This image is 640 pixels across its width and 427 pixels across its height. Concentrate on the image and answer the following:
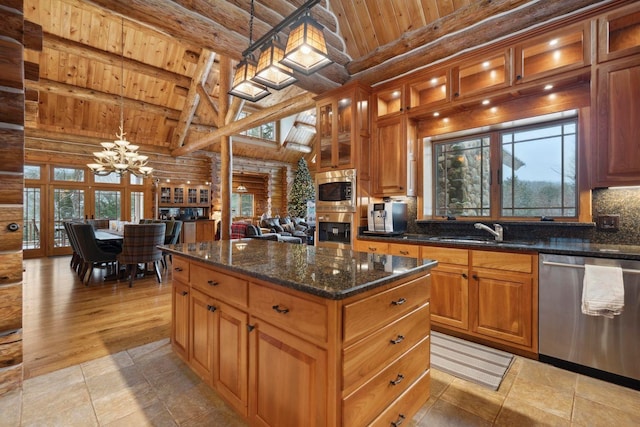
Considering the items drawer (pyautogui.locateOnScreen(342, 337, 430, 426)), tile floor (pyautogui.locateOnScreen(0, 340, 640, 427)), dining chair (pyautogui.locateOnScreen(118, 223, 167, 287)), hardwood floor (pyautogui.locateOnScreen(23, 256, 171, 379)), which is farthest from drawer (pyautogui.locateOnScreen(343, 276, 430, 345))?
dining chair (pyautogui.locateOnScreen(118, 223, 167, 287))

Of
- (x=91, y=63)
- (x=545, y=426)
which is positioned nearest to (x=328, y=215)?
(x=545, y=426)

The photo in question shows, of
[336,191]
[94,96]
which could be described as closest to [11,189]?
[336,191]

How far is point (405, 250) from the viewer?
3041 mm

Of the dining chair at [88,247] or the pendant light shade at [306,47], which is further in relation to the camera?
the dining chair at [88,247]

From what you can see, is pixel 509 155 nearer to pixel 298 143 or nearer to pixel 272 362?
pixel 272 362

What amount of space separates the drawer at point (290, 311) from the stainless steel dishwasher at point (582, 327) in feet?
6.79

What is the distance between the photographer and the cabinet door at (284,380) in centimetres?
119

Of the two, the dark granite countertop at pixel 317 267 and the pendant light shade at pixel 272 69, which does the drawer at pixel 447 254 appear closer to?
the dark granite countertop at pixel 317 267

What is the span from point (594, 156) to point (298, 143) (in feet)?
36.7

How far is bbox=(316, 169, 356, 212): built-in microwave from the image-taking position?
365cm

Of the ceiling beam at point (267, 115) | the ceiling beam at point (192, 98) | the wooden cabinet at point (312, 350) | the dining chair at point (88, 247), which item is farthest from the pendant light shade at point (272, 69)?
the ceiling beam at point (192, 98)

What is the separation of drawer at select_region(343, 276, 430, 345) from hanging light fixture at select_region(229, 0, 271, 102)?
5.83 ft

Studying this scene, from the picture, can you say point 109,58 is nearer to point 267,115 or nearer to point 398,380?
point 267,115

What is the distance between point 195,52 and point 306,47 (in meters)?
6.99
